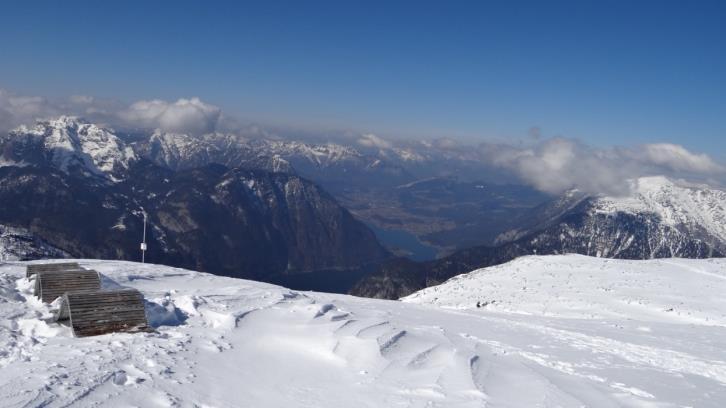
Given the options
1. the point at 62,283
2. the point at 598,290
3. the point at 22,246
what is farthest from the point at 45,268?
the point at 22,246

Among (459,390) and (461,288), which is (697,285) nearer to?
Result: (461,288)

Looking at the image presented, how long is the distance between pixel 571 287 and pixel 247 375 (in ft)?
126

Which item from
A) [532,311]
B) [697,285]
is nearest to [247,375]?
[532,311]

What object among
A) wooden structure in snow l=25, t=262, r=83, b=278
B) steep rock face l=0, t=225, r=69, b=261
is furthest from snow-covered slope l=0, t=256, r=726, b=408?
steep rock face l=0, t=225, r=69, b=261

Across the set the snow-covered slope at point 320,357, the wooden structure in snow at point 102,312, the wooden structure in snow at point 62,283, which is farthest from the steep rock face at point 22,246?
the wooden structure in snow at point 102,312

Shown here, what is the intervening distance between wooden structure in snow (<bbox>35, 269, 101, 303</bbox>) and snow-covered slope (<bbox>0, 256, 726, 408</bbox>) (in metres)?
0.54

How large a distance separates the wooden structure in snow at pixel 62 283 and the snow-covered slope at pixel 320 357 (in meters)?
0.54

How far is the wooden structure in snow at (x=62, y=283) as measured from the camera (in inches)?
731

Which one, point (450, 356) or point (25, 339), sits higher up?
point (25, 339)

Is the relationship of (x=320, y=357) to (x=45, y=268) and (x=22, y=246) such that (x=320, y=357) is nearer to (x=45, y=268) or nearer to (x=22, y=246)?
(x=45, y=268)

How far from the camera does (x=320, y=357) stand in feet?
54.7

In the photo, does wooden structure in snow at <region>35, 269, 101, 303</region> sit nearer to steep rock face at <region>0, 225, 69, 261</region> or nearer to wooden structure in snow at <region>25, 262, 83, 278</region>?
wooden structure in snow at <region>25, 262, 83, 278</region>

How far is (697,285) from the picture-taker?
4556 centimetres

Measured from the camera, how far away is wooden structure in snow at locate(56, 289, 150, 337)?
1573 cm
